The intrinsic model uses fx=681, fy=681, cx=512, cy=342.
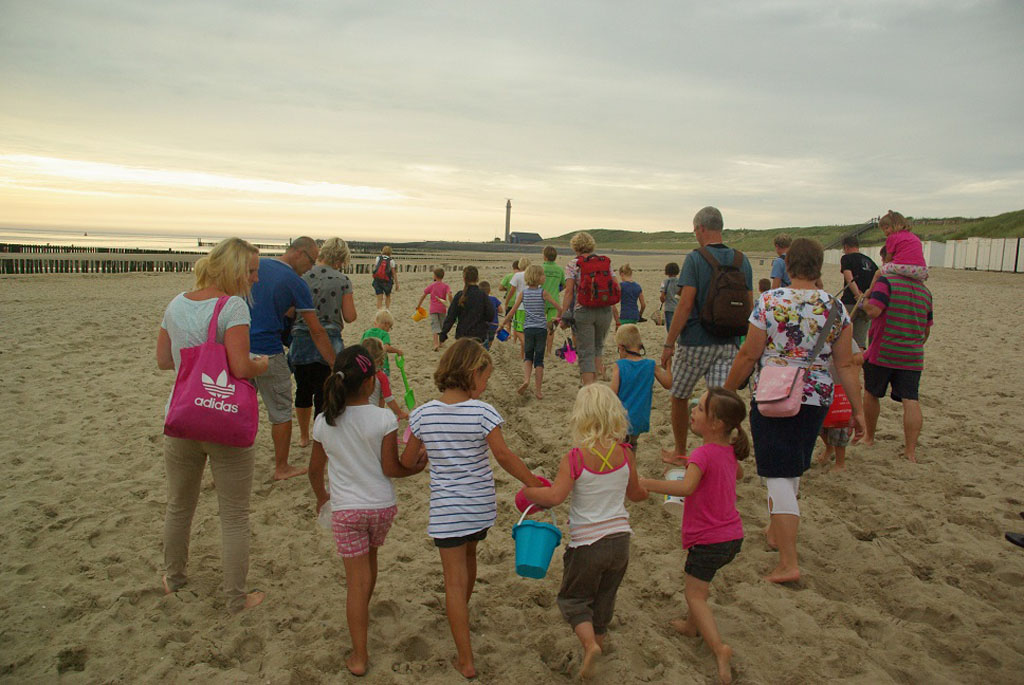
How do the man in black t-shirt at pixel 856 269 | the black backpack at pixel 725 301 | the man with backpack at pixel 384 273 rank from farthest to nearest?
the man with backpack at pixel 384 273 → the man in black t-shirt at pixel 856 269 → the black backpack at pixel 725 301

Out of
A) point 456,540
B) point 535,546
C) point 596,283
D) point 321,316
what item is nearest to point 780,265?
point 596,283

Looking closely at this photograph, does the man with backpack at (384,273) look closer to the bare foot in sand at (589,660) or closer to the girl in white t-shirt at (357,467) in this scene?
the girl in white t-shirt at (357,467)

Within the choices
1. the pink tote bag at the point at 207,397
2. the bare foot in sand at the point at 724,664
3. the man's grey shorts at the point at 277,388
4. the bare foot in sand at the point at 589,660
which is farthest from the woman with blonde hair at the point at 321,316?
the bare foot in sand at the point at 724,664

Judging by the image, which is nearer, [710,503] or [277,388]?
[710,503]

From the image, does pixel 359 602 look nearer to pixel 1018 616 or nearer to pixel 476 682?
pixel 476 682

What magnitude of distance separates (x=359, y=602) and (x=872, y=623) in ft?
9.19

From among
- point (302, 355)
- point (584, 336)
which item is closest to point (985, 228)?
point (584, 336)

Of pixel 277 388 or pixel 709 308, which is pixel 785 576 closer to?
pixel 709 308

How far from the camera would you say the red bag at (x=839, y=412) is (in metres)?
5.49

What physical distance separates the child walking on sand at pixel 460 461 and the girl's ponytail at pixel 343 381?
1.14 feet

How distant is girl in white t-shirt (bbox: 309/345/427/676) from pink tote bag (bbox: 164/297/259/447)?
1.68 ft

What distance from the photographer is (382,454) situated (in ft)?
11.1

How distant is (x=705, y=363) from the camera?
5.45 m

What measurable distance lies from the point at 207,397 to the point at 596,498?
2.03m
